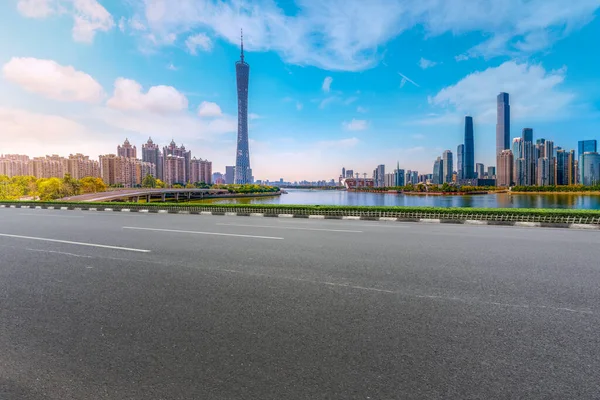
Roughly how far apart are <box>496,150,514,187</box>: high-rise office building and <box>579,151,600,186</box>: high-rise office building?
25.7 meters

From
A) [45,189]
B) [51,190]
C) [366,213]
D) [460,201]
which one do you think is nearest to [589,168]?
[460,201]

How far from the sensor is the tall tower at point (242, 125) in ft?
618

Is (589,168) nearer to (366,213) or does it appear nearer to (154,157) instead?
(366,213)

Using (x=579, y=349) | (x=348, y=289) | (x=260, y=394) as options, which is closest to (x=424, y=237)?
(x=348, y=289)

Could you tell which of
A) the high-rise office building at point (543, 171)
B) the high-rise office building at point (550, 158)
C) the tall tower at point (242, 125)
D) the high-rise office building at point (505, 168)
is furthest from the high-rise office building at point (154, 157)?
the high-rise office building at point (550, 158)

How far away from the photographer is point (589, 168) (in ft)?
436

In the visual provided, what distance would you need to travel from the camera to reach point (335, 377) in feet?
7.09

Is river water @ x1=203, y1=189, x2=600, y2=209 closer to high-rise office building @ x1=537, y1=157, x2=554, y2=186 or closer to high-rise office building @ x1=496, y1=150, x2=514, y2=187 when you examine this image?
high-rise office building @ x1=537, y1=157, x2=554, y2=186

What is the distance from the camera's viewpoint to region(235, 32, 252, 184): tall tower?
188500 mm

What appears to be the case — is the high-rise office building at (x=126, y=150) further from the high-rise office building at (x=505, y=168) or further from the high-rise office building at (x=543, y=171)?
the high-rise office building at (x=543, y=171)

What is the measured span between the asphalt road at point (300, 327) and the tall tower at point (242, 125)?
18687cm

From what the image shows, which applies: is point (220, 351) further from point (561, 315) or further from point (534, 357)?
point (561, 315)

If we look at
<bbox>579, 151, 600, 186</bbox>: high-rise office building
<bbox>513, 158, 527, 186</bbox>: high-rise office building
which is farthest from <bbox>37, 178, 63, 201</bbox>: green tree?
<bbox>579, 151, 600, 186</bbox>: high-rise office building

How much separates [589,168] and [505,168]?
30.2 meters
